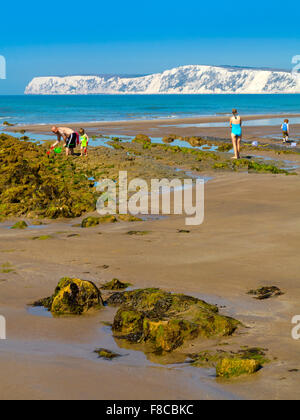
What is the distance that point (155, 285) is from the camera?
5.97 m

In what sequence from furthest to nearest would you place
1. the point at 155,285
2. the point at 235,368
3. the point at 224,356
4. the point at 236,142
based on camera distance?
the point at 236,142 < the point at 155,285 < the point at 224,356 < the point at 235,368


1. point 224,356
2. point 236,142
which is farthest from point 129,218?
point 236,142

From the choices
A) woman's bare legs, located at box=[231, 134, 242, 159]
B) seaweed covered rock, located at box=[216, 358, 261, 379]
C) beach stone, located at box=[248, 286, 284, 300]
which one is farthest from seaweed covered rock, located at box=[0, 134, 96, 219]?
seaweed covered rock, located at box=[216, 358, 261, 379]

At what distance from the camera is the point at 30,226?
32.8ft

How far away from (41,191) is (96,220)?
2971mm

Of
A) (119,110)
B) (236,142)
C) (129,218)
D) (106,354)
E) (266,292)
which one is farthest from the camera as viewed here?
(119,110)

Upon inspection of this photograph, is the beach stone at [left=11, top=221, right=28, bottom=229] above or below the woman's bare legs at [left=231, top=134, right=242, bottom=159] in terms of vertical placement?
below

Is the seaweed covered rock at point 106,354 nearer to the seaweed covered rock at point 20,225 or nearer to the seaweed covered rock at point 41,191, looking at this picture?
the seaweed covered rock at point 20,225

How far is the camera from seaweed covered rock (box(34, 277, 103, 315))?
517 cm

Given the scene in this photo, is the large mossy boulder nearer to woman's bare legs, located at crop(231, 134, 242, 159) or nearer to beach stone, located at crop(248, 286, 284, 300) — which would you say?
beach stone, located at crop(248, 286, 284, 300)

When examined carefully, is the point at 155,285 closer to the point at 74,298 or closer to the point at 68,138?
the point at 74,298

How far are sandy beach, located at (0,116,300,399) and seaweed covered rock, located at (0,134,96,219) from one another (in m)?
0.59

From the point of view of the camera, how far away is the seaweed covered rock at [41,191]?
36.1 ft

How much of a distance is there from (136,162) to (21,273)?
39.1ft
